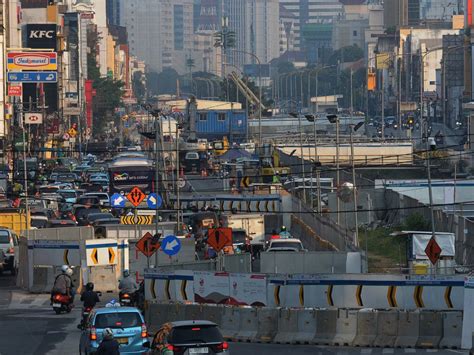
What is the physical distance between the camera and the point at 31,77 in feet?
397

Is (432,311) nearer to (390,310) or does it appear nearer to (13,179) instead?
(390,310)

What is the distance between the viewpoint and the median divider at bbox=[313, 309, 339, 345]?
32.6 meters

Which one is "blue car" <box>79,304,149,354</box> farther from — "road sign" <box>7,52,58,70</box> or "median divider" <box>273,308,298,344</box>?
"road sign" <box>7,52,58,70</box>

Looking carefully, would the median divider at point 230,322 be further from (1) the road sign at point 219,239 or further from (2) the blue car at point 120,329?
(1) the road sign at point 219,239

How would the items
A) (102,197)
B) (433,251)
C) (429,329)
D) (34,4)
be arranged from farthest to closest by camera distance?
(34,4), (102,197), (433,251), (429,329)

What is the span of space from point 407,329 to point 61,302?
10.6 m

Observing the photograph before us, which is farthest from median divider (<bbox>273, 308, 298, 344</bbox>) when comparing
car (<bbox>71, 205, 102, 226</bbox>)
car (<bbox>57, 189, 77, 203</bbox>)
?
car (<bbox>57, 189, 77, 203</bbox>)

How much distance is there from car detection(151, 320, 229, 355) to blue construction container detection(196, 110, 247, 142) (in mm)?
126198

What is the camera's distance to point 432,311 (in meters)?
31.7

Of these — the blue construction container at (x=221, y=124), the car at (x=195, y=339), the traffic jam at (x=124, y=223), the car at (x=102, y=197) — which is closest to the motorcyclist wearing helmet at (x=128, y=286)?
the traffic jam at (x=124, y=223)

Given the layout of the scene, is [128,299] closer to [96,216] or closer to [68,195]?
[96,216]

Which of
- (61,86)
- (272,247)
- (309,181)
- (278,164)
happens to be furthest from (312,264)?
(61,86)

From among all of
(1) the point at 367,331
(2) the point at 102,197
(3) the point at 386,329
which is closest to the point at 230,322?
(1) the point at 367,331

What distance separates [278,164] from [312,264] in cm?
5306
